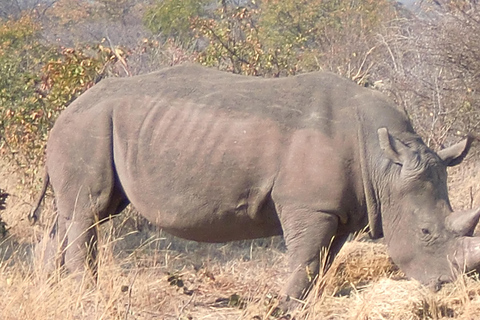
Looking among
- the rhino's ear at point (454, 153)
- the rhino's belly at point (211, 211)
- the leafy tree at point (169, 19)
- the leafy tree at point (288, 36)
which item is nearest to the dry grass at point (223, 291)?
the rhino's belly at point (211, 211)

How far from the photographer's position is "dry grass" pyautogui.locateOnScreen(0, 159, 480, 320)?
4.92 metres

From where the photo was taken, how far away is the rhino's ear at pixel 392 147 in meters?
5.36

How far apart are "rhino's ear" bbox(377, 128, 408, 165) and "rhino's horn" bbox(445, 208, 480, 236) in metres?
0.46

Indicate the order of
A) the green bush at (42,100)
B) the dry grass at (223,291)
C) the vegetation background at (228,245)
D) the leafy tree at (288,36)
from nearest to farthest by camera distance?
the dry grass at (223,291)
the vegetation background at (228,245)
the green bush at (42,100)
the leafy tree at (288,36)

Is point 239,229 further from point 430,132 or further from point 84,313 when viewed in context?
point 430,132

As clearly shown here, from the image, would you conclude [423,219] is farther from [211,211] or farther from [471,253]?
[211,211]

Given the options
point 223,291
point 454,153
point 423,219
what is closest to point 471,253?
point 423,219

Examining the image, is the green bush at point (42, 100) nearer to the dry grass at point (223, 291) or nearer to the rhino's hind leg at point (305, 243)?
the dry grass at point (223, 291)

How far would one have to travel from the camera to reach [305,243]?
18.1 feet

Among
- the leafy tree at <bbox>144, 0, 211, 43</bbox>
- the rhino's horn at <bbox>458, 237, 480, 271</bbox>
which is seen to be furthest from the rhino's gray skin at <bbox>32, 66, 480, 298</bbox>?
the leafy tree at <bbox>144, 0, 211, 43</bbox>

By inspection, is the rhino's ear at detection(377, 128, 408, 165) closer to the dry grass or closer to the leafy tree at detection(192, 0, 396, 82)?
the dry grass

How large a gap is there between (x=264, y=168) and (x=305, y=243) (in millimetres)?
519

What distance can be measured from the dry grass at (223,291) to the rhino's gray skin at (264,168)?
8.9 inches

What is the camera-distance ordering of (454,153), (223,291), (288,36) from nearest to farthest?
(454,153) → (223,291) → (288,36)
